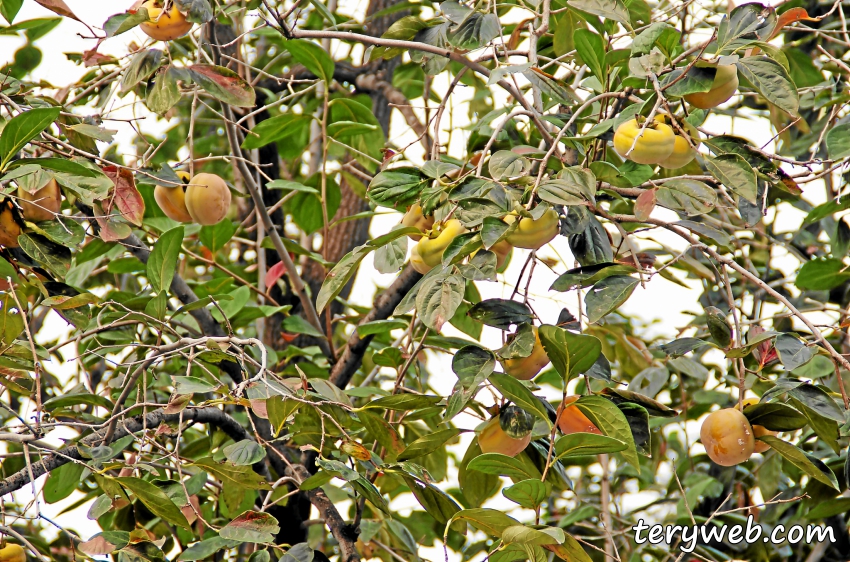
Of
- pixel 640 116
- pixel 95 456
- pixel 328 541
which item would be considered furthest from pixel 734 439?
pixel 328 541

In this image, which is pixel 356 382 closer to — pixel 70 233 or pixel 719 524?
pixel 719 524

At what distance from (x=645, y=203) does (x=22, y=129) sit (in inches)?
27.5

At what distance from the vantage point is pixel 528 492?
2.73ft

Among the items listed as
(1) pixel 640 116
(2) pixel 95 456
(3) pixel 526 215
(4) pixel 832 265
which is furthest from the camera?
(4) pixel 832 265

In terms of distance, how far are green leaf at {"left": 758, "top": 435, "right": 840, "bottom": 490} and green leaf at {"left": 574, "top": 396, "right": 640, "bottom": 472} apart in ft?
0.60

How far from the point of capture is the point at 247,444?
0.98 meters

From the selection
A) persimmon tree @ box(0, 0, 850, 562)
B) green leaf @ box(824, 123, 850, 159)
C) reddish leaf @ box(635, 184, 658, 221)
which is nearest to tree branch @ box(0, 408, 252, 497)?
persimmon tree @ box(0, 0, 850, 562)

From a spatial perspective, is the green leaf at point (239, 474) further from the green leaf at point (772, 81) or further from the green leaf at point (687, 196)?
the green leaf at point (772, 81)

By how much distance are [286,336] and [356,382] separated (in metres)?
0.35

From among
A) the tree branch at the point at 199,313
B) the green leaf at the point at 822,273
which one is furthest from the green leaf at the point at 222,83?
the green leaf at the point at 822,273

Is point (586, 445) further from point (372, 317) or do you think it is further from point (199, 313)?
point (199, 313)

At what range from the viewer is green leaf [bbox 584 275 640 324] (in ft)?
2.82

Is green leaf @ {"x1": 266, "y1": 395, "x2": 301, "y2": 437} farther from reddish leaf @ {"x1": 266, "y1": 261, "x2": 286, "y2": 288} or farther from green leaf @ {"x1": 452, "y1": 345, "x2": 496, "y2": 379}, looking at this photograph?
reddish leaf @ {"x1": 266, "y1": 261, "x2": 286, "y2": 288}

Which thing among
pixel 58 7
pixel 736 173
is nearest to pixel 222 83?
pixel 58 7
